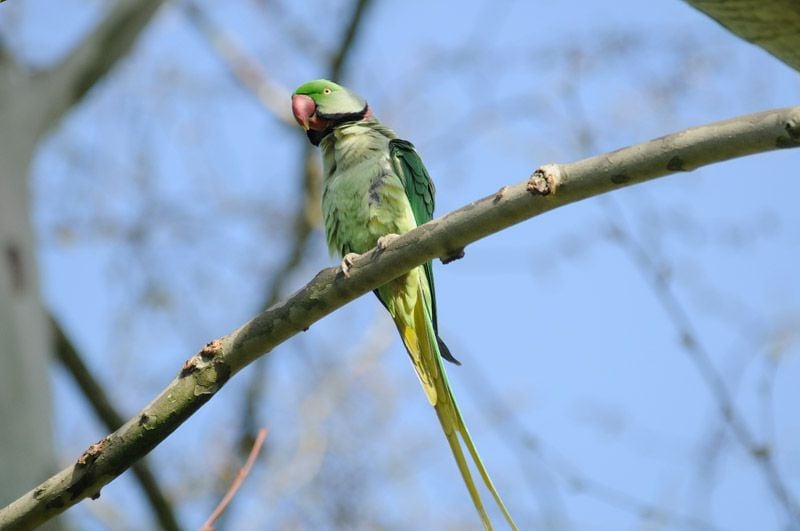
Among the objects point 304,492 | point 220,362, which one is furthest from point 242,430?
point 220,362

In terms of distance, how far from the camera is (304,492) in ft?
22.3

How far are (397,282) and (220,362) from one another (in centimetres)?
122

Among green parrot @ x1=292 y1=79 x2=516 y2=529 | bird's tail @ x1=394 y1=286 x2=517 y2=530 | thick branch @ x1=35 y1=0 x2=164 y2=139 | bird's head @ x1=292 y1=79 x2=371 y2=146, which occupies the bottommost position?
bird's tail @ x1=394 y1=286 x2=517 y2=530

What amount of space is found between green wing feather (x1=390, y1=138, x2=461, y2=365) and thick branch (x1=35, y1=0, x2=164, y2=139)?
6.24 ft

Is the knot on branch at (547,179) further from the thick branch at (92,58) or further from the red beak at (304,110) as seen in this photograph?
the thick branch at (92,58)

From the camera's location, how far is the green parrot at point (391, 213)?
3.23 metres

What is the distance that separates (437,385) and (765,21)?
164cm

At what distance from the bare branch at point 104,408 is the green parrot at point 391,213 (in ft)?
5.73

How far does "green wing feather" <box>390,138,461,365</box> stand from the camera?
3.41 m

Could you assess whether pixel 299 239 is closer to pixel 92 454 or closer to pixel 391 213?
pixel 391 213

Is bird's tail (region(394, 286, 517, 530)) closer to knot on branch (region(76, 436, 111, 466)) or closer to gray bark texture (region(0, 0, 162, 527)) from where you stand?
knot on branch (region(76, 436, 111, 466))

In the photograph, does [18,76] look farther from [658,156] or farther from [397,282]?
[658,156]

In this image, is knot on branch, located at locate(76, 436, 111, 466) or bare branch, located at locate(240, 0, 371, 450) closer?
knot on branch, located at locate(76, 436, 111, 466)

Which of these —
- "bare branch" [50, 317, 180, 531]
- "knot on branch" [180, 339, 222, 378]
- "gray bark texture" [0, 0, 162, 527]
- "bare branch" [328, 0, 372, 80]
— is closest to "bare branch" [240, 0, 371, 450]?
"bare branch" [328, 0, 372, 80]
